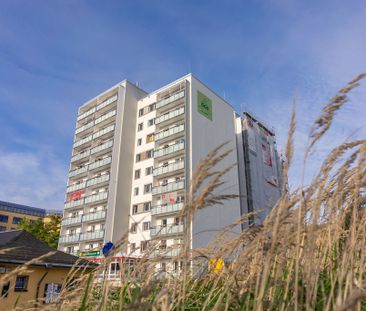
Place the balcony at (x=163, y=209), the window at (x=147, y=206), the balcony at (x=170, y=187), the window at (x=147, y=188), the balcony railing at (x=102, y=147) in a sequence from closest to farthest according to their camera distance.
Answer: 1. the balcony at (x=163, y=209)
2. the balcony at (x=170, y=187)
3. the window at (x=147, y=206)
4. the window at (x=147, y=188)
5. the balcony railing at (x=102, y=147)

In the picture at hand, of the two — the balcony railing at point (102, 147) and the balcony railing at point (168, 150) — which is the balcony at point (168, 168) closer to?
the balcony railing at point (168, 150)

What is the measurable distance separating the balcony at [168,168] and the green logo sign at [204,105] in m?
7.57

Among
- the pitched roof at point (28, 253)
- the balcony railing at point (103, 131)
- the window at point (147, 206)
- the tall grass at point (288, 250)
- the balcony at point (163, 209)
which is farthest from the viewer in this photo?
the balcony railing at point (103, 131)

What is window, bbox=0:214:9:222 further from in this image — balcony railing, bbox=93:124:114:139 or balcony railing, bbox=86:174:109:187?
balcony railing, bbox=86:174:109:187

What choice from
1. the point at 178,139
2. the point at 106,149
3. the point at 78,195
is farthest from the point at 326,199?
the point at 78,195

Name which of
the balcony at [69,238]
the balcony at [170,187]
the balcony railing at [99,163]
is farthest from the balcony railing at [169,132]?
the balcony at [69,238]

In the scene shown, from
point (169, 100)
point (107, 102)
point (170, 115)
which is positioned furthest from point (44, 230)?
point (169, 100)

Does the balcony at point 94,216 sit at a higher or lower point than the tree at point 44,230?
higher

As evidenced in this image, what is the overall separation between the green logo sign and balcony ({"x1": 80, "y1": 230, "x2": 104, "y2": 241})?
17383 millimetres

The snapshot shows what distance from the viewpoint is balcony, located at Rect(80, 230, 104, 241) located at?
111ft

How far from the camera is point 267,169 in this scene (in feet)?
153

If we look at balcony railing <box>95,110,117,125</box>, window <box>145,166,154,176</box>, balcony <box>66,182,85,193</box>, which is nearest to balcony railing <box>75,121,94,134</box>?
balcony railing <box>95,110,117,125</box>

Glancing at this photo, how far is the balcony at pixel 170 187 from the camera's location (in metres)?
32.0

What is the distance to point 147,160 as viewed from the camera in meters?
37.3
